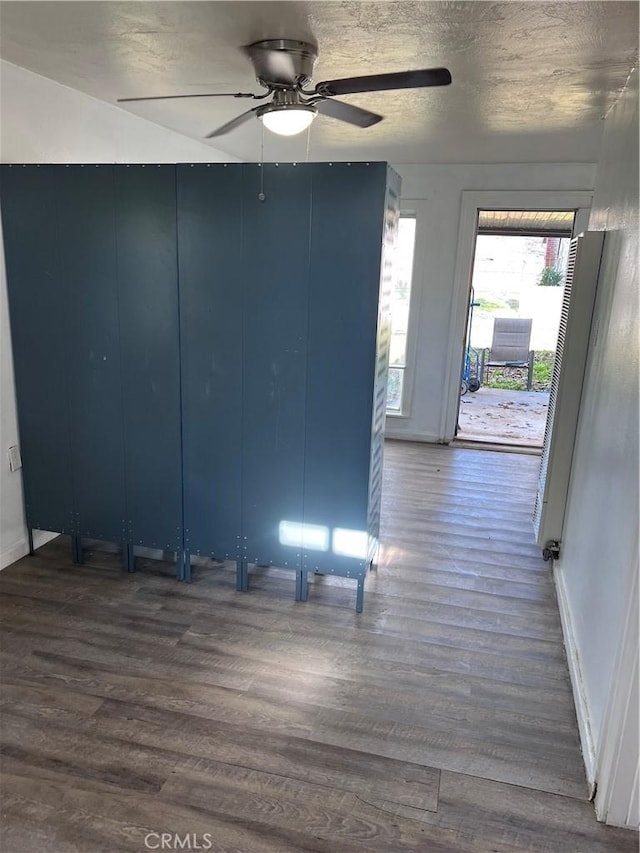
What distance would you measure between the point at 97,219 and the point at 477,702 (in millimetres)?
2693

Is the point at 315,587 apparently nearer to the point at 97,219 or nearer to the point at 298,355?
the point at 298,355

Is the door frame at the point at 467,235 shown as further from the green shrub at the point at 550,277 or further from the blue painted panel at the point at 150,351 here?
the green shrub at the point at 550,277

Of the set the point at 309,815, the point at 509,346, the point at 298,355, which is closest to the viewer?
the point at 309,815

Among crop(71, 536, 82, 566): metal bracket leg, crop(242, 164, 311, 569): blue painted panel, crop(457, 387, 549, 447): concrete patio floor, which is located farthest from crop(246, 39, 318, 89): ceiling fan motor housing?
crop(457, 387, 549, 447): concrete patio floor

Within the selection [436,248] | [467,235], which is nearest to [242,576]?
[436,248]

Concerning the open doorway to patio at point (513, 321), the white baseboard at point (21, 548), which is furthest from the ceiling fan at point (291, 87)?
the open doorway to patio at point (513, 321)

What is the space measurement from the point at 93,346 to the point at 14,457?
79 centimetres

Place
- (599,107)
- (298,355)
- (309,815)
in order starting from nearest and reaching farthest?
(309,815) < (298,355) < (599,107)

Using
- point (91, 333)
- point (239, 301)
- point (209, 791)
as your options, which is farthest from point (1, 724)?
point (239, 301)

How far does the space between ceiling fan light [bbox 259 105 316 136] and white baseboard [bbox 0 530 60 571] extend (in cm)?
248

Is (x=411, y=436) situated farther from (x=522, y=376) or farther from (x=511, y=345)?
(x=522, y=376)

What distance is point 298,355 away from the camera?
2660mm

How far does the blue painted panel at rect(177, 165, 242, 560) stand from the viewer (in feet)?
8.56

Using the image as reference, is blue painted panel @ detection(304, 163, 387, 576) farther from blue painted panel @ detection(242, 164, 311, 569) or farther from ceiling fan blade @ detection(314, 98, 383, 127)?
ceiling fan blade @ detection(314, 98, 383, 127)
